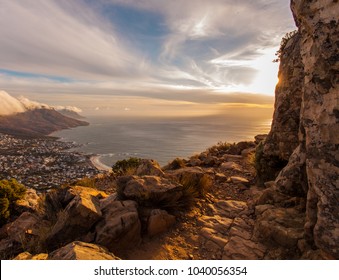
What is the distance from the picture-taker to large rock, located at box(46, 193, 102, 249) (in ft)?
17.6

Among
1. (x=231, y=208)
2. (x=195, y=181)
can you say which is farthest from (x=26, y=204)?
(x=231, y=208)

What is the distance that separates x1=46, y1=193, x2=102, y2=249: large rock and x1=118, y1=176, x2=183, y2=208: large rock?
4.08 feet

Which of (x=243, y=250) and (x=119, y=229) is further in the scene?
(x=119, y=229)

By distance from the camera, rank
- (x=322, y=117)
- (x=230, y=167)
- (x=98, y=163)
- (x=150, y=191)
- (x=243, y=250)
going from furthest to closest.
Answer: (x=98, y=163), (x=230, y=167), (x=150, y=191), (x=243, y=250), (x=322, y=117)

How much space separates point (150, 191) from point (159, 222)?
93 centimetres

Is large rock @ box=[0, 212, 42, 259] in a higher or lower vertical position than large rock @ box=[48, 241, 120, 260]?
lower

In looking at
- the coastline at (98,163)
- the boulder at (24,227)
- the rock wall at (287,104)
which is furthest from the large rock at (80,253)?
the coastline at (98,163)

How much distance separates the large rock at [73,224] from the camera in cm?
538

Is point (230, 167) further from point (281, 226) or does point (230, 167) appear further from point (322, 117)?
point (322, 117)

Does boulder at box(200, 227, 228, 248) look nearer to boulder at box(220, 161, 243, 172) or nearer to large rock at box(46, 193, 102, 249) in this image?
large rock at box(46, 193, 102, 249)

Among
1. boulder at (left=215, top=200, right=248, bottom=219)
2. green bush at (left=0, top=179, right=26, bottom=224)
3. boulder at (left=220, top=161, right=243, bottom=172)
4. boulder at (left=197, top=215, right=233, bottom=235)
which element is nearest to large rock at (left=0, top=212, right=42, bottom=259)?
boulder at (left=197, top=215, right=233, bottom=235)

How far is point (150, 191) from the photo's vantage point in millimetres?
6551
